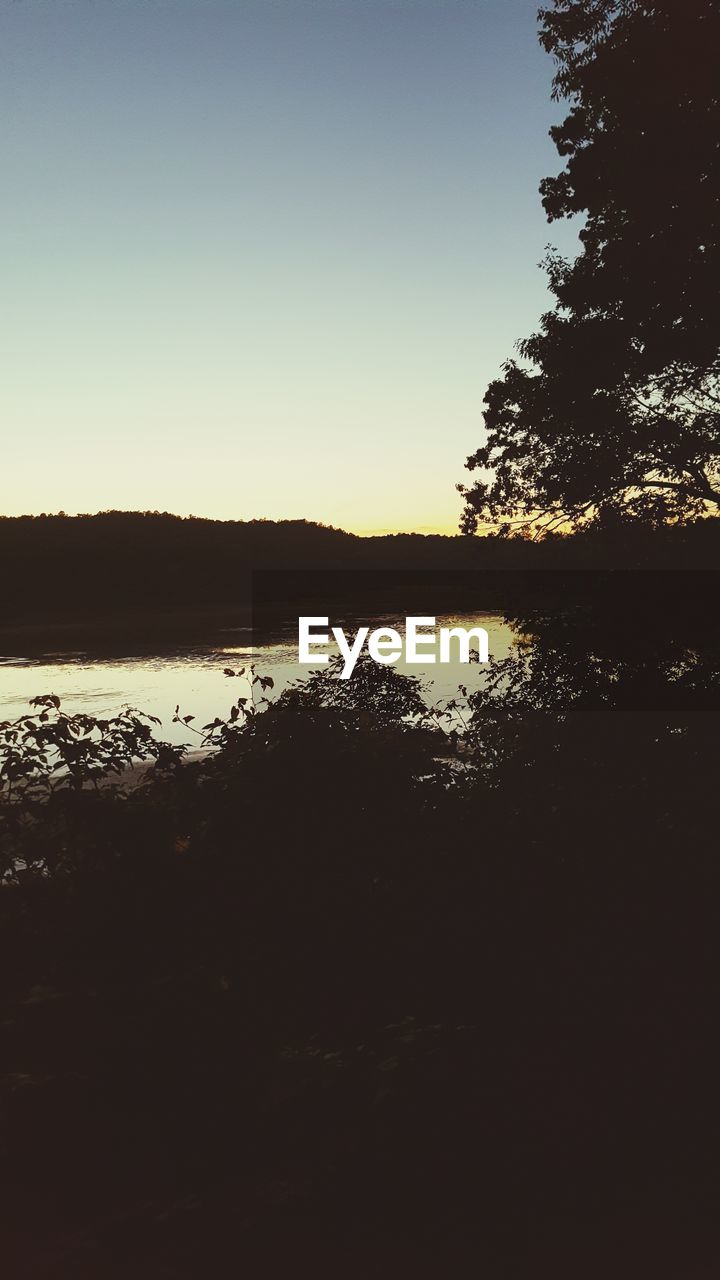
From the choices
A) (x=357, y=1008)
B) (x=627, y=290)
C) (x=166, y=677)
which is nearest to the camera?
(x=357, y=1008)

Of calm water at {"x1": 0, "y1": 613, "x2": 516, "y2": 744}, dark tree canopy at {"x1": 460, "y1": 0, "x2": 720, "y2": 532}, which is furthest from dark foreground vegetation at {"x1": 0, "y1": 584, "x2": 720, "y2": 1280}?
calm water at {"x1": 0, "y1": 613, "x2": 516, "y2": 744}

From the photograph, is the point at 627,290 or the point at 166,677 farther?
the point at 166,677

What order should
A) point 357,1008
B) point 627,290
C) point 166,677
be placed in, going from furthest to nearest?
point 166,677
point 627,290
point 357,1008

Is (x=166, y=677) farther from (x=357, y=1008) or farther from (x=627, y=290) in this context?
(x=357, y=1008)

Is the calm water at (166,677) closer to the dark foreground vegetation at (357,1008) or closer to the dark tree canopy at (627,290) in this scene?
the dark tree canopy at (627,290)

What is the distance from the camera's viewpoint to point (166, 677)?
1454 inches

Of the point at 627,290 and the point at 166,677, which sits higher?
the point at 627,290

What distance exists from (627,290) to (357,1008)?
13532 millimetres

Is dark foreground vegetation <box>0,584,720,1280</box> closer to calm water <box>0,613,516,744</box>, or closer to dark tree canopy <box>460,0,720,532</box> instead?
dark tree canopy <box>460,0,720,532</box>

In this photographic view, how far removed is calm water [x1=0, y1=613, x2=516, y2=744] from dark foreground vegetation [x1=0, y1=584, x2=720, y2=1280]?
49.6ft

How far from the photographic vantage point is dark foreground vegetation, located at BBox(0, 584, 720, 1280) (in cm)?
505

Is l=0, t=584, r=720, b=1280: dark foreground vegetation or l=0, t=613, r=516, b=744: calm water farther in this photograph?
l=0, t=613, r=516, b=744: calm water

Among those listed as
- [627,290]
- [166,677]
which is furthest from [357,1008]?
[166,677]

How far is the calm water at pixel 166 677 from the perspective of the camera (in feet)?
96.7
